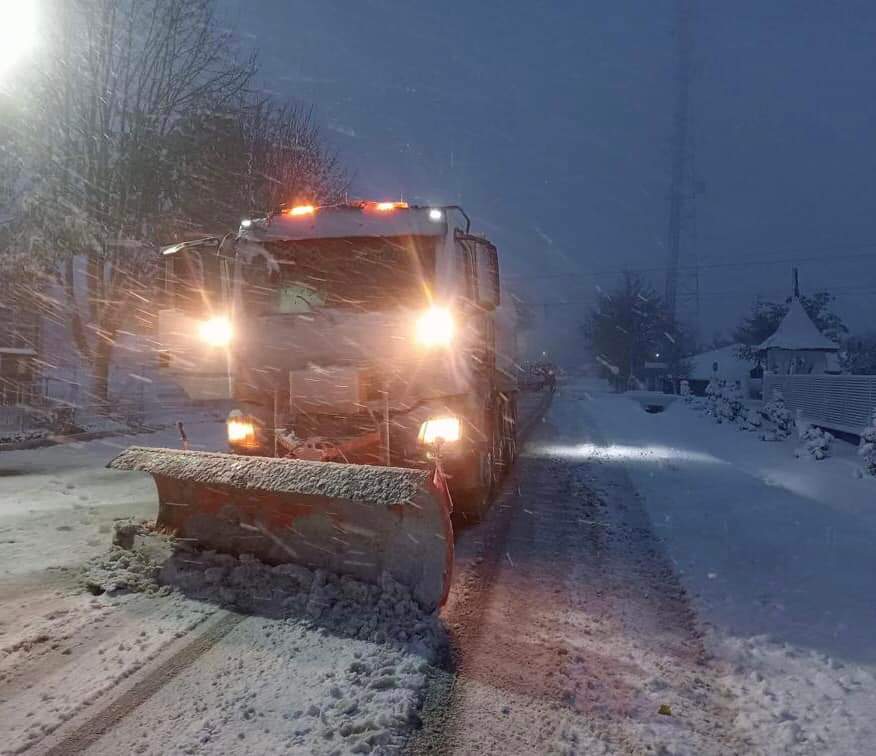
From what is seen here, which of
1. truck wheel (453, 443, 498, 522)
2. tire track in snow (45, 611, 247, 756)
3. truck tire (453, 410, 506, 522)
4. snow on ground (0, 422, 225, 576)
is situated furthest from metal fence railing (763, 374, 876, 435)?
snow on ground (0, 422, 225, 576)

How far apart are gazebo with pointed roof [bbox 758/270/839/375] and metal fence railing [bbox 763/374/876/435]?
16691 mm

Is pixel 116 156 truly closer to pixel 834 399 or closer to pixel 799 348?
pixel 834 399

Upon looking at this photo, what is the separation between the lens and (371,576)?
15.9ft

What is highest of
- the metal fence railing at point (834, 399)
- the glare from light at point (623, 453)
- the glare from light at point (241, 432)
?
the glare from light at point (241, 432)

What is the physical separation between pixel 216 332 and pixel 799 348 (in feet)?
120

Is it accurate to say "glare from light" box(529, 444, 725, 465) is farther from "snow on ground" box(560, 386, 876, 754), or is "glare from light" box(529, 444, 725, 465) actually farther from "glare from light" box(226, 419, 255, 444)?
"glare from light" box(226, 419, 255, 444)

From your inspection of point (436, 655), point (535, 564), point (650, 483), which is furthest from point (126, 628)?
point (650, 483)

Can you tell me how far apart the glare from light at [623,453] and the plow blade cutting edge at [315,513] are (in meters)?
9.18

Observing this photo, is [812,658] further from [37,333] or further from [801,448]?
[37,333]

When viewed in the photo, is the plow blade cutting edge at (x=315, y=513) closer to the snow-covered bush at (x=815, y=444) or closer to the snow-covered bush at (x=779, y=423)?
the snow-covered bush at (x=815, y=444)

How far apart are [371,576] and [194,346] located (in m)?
3.84

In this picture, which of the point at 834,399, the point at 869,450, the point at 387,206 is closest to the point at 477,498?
the point at 387,206

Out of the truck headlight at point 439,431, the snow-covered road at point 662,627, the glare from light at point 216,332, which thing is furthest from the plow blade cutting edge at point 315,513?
the glare from light at point 216,332

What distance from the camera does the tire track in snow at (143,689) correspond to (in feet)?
10.1
